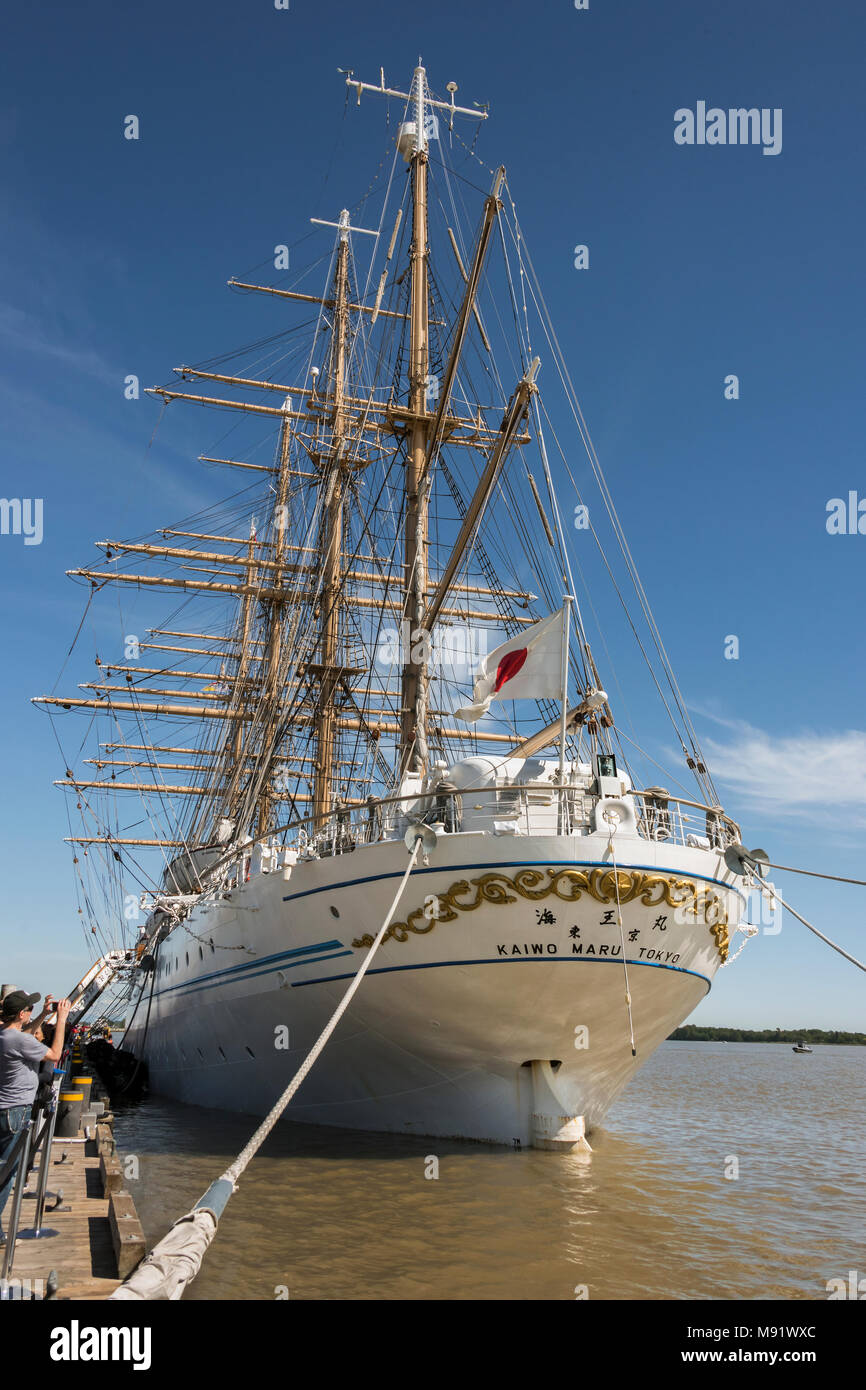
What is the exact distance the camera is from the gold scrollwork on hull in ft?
44.3

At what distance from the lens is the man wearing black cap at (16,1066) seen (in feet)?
21.5

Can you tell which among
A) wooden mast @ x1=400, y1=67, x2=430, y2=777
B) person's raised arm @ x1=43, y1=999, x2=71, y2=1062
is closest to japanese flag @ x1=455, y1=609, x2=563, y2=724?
wooden mast @ x1=400, y1=67, x2=430, y2=777

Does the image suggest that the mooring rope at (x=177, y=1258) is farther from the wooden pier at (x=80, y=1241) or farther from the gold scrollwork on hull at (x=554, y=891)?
the gold scrollwork on hull at (x=554, y=891)

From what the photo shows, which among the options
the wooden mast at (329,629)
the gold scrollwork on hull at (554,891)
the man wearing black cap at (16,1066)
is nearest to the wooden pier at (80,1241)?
the man wearing black cap at (16,1066)

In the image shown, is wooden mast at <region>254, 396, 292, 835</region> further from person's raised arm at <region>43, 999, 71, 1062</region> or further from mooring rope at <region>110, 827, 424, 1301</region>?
mooring rope at <region>110, 827, 424, 1301</region>

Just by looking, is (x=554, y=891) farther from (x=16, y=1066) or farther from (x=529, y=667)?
(x=16, y=1066)

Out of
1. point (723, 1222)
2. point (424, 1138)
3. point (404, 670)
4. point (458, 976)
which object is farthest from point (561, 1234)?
point (404, 670)

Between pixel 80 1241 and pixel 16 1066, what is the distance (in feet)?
7.36

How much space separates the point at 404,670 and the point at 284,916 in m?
5.98

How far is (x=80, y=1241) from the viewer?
7.76m

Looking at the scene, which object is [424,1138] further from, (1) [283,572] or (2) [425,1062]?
(1) [283,572]

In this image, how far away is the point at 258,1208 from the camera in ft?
35.7

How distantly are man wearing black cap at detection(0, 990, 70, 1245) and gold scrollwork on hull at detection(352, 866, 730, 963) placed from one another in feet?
25.5

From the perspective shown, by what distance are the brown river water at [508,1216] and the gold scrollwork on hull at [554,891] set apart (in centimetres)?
339
